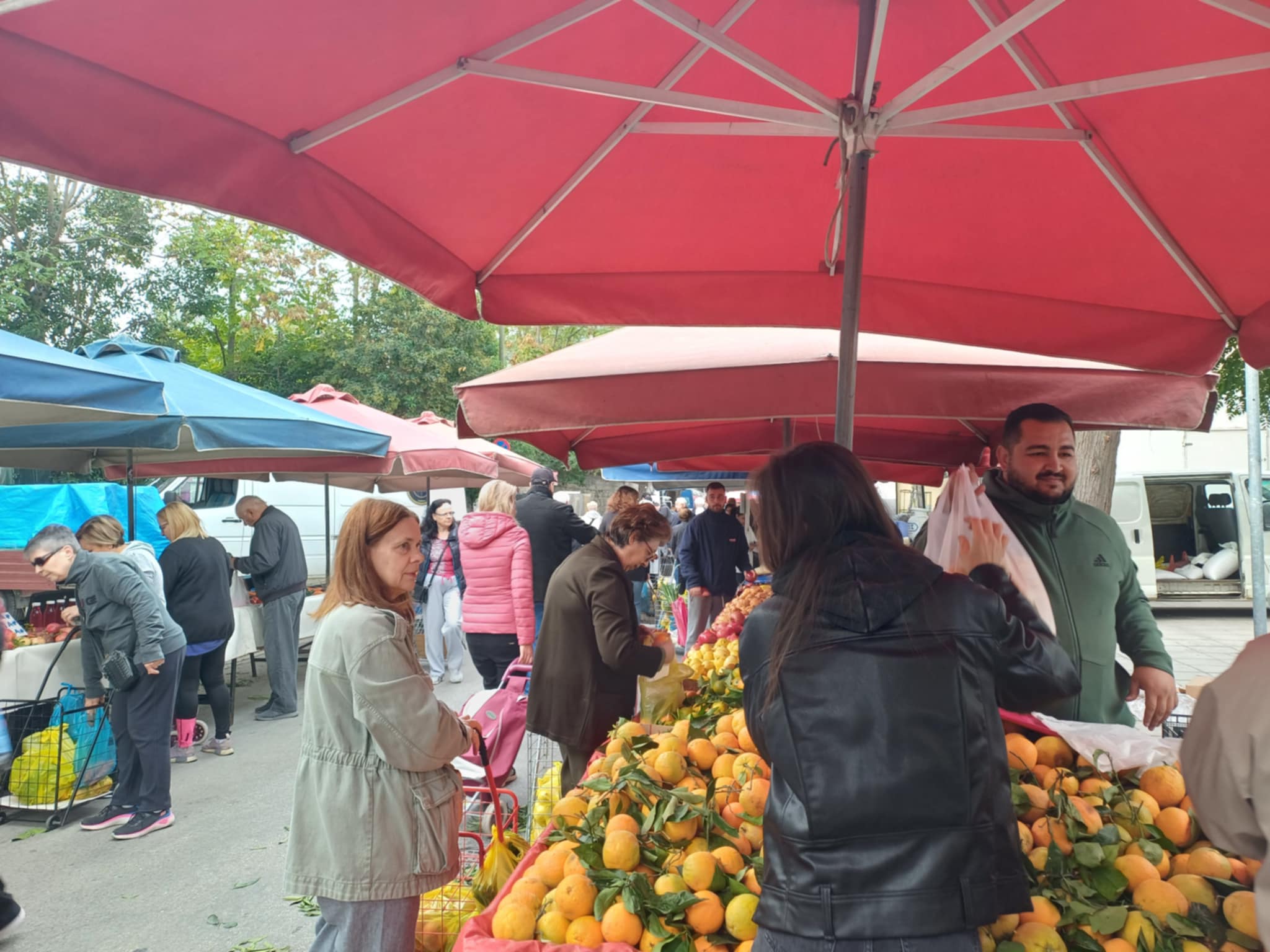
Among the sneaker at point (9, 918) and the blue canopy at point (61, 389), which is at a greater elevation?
the blue canopy at point (61, 389)

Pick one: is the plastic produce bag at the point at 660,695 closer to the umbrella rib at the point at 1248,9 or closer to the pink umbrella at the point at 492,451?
the umbrella rib at the point at 1248,9

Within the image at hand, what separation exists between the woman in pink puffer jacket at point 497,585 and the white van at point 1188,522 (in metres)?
8.94

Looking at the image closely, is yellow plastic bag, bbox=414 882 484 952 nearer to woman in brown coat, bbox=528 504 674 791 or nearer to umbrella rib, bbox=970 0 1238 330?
woman in brown coat, bbox=528 504 674 791

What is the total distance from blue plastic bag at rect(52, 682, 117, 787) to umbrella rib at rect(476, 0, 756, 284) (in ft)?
14.3

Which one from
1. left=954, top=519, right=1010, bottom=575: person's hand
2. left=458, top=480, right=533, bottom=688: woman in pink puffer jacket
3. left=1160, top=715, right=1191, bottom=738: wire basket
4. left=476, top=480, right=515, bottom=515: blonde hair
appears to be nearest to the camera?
left=954, top=519, right=1010, bottom=575: person's hand

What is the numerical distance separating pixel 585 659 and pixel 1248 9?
9.75 ft

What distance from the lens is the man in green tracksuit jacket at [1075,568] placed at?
2.75m

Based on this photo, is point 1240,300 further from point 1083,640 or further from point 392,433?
point 392,433

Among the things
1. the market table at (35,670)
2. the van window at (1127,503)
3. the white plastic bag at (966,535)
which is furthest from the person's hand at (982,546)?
the van window at (1127,503)

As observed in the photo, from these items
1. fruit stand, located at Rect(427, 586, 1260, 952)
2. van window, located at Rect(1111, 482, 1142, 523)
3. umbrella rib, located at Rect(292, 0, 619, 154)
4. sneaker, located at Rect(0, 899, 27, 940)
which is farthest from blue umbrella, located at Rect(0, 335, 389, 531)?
van window, located at Rect(1111, 482, 1142, 523)

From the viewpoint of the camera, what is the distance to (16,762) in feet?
17.1

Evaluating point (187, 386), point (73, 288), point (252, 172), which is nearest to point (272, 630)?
point (187, 386)

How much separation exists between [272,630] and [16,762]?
2.60 meters

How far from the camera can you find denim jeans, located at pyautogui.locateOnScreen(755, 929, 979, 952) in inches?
57.6
